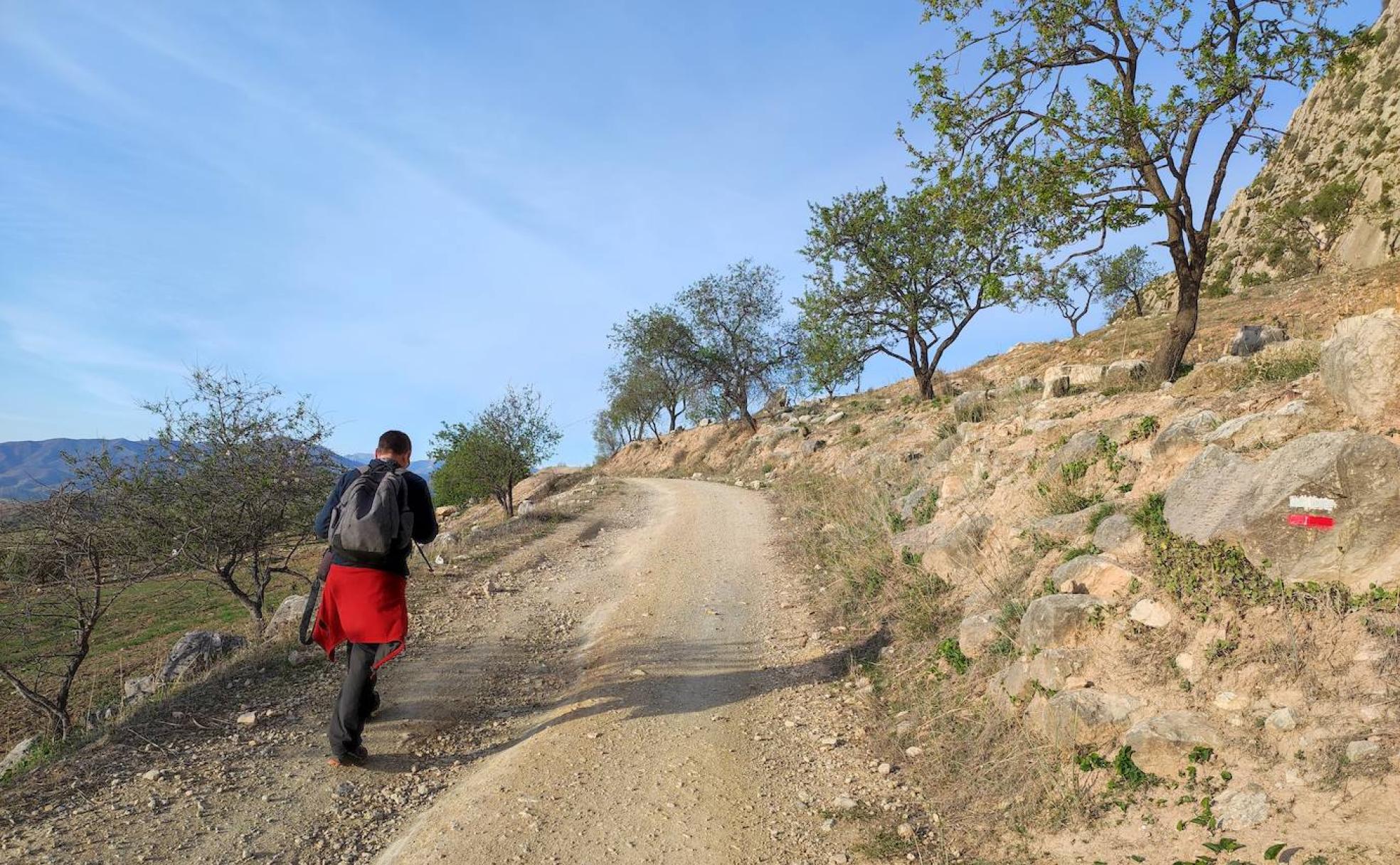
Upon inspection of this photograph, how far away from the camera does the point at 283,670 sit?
6.94m

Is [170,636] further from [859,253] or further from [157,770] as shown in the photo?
[859,253]

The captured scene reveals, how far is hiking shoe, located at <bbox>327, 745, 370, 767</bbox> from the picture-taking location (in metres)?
5.16

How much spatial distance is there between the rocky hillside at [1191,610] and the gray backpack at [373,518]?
13.8 ft

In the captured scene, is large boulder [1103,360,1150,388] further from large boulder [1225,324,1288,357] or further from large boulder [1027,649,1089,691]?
large boulder [1027,649,1089,691]

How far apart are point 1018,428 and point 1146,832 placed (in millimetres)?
7091

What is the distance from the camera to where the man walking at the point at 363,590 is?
16.6 ft

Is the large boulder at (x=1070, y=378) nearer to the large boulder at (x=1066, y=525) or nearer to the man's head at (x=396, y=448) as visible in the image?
the large boulder at (x=1066, y=525)

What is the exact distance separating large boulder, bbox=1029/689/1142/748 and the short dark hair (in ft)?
16.4

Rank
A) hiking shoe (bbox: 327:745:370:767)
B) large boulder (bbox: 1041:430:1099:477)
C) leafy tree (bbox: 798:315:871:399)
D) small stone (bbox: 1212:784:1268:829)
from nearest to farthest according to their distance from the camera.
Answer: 1. small stone (bbox: 1212:784:1268:829)
2. hiking shoe (bbox: 327:745:370:767)
3. large boulder (bbox: 1041:430:1099:477)
4. leafy tree (bbox: 798:315:871:399)

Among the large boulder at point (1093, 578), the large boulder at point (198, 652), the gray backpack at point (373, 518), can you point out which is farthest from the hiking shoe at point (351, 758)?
the large boulder at point (1093, 578)

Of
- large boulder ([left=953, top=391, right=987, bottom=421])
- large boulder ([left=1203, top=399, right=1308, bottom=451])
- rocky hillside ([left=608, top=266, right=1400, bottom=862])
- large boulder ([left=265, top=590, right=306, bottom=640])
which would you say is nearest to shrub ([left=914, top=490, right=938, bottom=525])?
rocky hillside ([left=608, top=266, right=1400, bottom=862])

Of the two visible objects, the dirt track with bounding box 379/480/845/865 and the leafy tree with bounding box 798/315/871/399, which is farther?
the leafy tree with bounding box 798/315/871/399

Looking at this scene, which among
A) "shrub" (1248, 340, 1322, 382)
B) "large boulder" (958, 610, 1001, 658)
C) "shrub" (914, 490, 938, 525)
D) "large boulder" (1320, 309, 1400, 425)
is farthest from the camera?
"shrub" (914, 490, 938, 525)

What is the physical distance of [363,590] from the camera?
16.9 ft
